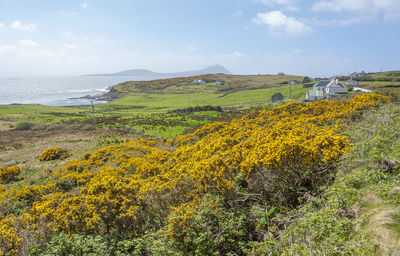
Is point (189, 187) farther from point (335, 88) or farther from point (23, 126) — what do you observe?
point (335, 88)

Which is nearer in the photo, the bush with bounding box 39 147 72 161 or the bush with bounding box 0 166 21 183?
the bush with bounding box 0 166 21 183

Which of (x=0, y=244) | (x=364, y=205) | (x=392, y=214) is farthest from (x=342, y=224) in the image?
(x=0, y=244)

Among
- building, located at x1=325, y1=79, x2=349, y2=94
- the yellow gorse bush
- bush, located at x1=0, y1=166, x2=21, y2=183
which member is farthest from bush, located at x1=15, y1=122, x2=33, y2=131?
building, located at x1=325, y1=79, x2=349, y2=94

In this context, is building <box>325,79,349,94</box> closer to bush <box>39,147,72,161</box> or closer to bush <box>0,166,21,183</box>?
bush <box>39,147,72,161</box>

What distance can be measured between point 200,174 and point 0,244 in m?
5.99

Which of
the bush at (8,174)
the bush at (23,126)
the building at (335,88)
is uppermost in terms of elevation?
the building at (335,88)

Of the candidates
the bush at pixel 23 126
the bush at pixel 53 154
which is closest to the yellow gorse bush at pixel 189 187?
the bush at pixel 53 154

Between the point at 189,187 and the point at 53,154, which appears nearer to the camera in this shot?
the point at 189,187

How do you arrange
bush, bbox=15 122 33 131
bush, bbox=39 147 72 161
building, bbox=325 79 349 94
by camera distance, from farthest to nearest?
building, bbox=325 79 349 94 → bush, bbox=15 122 33 131 → bush, bbox=39 147 72 161

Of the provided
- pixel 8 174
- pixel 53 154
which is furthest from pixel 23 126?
pixel 8 174

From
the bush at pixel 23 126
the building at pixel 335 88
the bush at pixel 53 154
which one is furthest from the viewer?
the building at pixel 335 88

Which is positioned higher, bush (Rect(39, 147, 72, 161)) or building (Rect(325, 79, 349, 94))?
building (Rect(325, 79, 349, 94))

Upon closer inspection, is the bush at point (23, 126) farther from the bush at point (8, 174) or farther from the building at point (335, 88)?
the building at point (335, 88)

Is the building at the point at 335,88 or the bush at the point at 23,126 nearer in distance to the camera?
the bush at the point at 23,126
